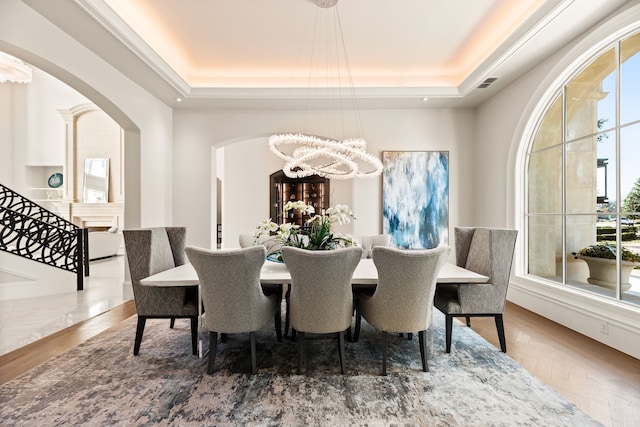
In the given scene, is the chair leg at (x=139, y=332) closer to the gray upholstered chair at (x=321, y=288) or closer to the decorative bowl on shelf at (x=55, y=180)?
the gray upholstered chair at (x=321, y=288)

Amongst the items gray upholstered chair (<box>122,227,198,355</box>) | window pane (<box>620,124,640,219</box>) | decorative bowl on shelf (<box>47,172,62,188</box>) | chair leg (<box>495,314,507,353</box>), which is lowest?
chair leg (<box>495,314,507,353</box>)

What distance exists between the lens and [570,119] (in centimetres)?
353

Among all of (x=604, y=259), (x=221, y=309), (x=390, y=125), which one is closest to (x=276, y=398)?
(x=221, y=309)

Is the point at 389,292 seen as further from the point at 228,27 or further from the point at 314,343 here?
the point at 228,27

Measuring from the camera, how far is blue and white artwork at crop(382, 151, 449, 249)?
17.4 ft

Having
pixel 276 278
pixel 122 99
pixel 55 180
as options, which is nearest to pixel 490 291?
pixel 276 278

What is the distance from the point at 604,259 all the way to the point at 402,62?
3.31 meters

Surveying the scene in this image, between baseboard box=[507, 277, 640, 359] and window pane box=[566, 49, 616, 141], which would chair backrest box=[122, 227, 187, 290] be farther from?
window pane box=[566, 49, 616, 141]

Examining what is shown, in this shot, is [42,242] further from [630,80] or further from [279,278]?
[630,80]

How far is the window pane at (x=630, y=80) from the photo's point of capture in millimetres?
2779

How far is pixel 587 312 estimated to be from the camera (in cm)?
305

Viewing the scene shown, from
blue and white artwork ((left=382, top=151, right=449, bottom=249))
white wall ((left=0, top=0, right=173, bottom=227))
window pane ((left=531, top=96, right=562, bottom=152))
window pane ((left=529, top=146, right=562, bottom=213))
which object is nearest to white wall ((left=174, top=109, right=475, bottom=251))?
blue and white artwork ((left=382, top=151, right=449, bottom=249))

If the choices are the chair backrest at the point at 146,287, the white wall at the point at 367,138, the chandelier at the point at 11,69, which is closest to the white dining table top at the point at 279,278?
the chair backrest at the point at 146,287

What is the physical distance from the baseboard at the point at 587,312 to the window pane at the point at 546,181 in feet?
3.07
